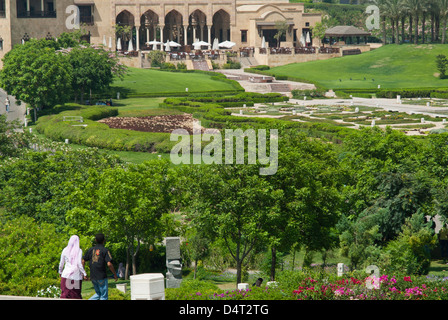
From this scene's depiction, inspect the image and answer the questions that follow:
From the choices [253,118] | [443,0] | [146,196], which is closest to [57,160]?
[146,196]

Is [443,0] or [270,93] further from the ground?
[443,0]

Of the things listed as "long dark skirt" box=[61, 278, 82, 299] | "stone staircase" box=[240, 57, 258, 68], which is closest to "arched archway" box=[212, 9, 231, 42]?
"stone staircase" box=[240, 57, 258, 68]

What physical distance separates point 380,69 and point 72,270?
272 ft

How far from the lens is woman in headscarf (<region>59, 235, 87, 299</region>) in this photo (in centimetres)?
1452

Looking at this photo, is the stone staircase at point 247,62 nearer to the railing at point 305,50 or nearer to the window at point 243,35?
the railing at point 305,50

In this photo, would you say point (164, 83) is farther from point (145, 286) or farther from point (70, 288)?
point (145, 286)

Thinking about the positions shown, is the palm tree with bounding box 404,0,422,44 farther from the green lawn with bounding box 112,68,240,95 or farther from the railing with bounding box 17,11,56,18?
the railing with bounding box 17,11,56,18

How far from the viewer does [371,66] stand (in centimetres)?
9450

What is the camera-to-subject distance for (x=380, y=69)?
93.1 meters

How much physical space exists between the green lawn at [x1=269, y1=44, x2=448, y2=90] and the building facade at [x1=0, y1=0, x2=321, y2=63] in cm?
1287

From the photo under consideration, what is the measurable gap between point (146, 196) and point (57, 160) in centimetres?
773

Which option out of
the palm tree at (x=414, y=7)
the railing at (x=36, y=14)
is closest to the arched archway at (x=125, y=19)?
the railing at (x=36, y=14)

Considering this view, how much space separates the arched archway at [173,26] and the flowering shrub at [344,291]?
311ft
